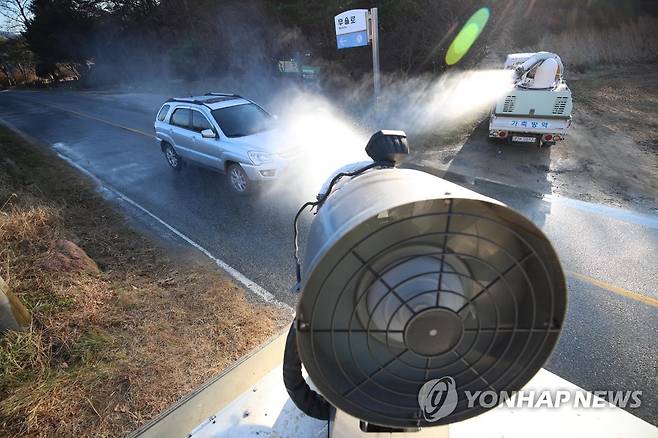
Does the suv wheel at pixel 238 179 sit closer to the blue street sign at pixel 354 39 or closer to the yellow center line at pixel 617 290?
the yellow center line at pixel 617 290

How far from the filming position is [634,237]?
521cm

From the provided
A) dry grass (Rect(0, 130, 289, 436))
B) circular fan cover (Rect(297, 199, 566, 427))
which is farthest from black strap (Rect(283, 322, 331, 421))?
dry grass (Rect(0, 130, 289, 436))

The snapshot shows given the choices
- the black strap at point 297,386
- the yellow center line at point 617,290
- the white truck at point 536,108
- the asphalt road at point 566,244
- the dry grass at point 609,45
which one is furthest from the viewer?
the dry grass at point 609,45

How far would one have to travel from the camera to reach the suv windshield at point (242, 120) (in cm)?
735

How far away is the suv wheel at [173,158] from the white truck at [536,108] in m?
8.07

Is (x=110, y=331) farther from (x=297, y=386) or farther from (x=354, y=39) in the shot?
(x=354, y=39)

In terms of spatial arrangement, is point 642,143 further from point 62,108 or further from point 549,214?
point 62,108

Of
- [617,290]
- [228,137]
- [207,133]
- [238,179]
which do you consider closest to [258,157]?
[238,179]

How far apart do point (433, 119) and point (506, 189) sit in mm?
5992

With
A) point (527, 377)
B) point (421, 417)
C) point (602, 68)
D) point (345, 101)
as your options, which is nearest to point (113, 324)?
point (421, 417)

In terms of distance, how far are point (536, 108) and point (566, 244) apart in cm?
452

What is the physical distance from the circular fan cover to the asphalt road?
2.71m

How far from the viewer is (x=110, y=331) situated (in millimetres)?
3752

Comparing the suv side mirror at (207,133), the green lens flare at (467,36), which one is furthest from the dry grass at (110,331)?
the green lens flare at (467,36)
